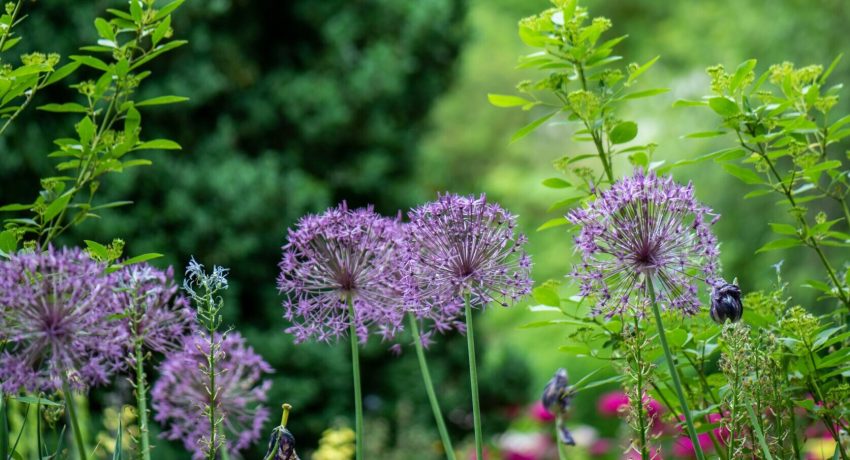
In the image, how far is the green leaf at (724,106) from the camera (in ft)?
6.84

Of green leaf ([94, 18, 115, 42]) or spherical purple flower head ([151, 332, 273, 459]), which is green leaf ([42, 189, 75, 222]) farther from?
spherical purple flower head ([151, 332, 273, 459])

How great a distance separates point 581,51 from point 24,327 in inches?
52.9

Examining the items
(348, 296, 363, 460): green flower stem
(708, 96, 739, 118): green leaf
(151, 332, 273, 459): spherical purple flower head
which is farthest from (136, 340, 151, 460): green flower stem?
(708, 96, 739, 118): green leaf

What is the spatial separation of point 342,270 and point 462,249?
0.31 metres

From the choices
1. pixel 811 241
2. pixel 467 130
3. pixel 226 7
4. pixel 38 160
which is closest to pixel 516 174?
pixel 467 130

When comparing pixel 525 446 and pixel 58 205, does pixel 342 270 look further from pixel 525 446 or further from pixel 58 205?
pixel 525 446

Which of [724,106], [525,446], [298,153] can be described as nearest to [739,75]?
[724,106]

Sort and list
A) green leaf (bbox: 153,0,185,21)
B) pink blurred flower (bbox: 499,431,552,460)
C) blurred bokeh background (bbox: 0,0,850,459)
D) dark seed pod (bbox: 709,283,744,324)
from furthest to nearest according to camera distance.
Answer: pink blurred flower (bbox: 499,431,552,460), blurred bokeh background (bbox: 0,0,850,459), green leaf (bbox: 153,0,185,21), dark seed pod (bbox: 709,283,744,324)

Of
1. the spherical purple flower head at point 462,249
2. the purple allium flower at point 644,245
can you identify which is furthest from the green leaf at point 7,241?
the purple allium flower at point 644,245

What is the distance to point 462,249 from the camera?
73.2 inches

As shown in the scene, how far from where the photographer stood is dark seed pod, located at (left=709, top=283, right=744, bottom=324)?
1.72 meters

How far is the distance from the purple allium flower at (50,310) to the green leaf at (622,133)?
1.19 meters

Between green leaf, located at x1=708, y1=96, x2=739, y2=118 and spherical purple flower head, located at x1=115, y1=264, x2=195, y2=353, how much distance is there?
3.96 feet

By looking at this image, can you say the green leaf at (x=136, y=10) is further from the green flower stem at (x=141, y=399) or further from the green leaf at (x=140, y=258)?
the green flower stem at (x=141, y=399)
